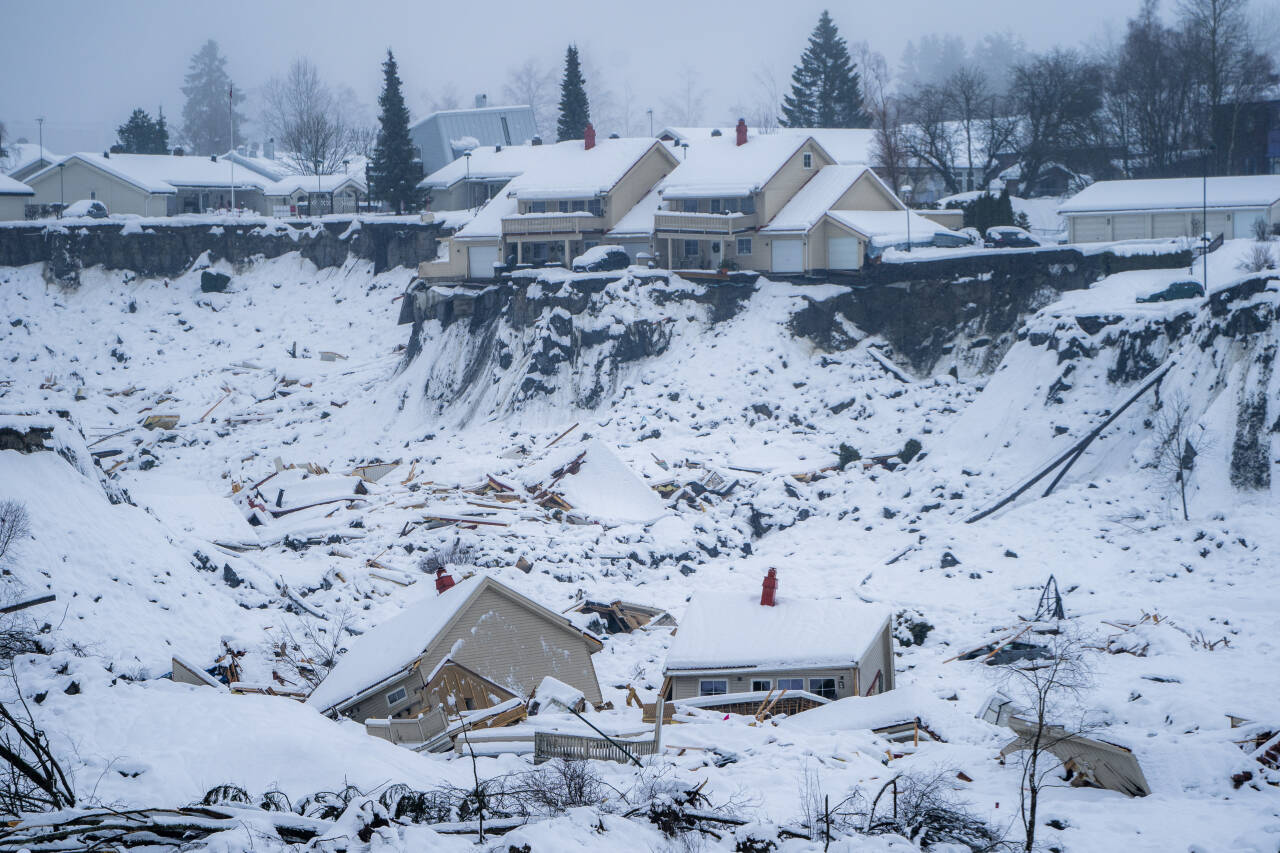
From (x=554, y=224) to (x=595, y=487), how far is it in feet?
58.9

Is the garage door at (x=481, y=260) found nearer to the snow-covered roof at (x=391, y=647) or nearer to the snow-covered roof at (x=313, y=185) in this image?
the snow-covered roof at (x=313, y=185)

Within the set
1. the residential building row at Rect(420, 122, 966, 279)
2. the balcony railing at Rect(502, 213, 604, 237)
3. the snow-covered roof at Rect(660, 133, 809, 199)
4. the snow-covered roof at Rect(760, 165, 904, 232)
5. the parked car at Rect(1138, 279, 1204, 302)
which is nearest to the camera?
the parked car at Rect(1138, 279, 1204, 302)

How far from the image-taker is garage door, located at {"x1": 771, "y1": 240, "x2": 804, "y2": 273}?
47000 millimetres

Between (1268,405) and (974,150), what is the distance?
3660cm

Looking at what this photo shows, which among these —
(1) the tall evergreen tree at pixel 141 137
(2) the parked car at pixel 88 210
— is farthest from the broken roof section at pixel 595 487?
(1) the tall evergreen tree at pixel 141 137

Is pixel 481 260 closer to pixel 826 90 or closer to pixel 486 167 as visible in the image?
pixel 486 167

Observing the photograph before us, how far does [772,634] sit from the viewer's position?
21.7m

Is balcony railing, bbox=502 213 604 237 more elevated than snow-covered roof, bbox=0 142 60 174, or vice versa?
snow-covered roof, bbox=0 142 60 174

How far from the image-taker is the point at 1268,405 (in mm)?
29781

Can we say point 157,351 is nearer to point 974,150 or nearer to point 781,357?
point 781,357

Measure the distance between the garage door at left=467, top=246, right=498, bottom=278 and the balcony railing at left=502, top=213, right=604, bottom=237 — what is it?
1.79 metres

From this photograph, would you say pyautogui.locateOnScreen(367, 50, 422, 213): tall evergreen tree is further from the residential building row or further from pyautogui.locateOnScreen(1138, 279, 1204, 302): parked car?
pyautogui.locateOnScreen(1138, 279, 1204, 302): parked car

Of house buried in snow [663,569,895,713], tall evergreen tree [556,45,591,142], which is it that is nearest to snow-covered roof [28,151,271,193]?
tall evergreen tree [556,45,591,142]

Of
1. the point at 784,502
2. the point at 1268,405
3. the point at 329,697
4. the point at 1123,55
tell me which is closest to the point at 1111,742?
the point at 329,697
